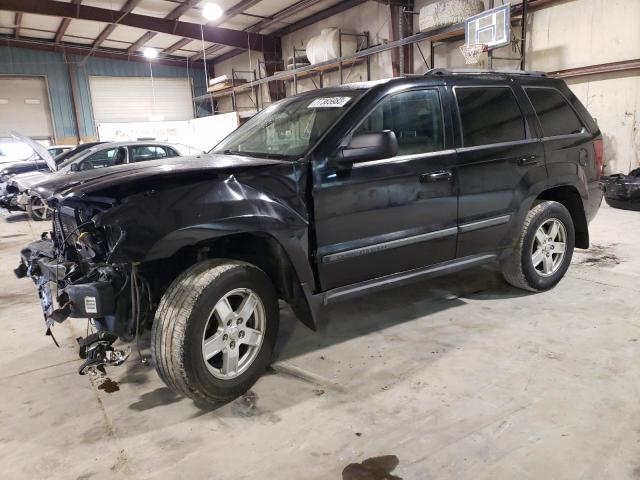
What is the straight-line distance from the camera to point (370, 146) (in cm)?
259

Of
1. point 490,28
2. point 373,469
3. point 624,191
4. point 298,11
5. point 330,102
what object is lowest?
point 373,469

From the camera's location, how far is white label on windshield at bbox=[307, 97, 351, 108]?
9.62ft

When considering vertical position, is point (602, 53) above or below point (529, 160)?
above

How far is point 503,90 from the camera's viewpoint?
350cm

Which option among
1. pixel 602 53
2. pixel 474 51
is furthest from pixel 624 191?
pixel 474 51

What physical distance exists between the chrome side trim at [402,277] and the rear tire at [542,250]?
273 millimetres

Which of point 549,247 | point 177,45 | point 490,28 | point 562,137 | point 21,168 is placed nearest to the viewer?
point 562,137

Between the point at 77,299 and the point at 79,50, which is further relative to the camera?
the point at 79,50

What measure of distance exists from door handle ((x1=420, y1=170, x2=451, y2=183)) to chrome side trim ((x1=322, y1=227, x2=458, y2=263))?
335 mm

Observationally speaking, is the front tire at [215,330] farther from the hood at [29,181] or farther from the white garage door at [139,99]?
the white garage door at [139,99]

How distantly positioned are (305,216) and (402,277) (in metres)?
0.85

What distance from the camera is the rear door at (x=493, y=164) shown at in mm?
3213

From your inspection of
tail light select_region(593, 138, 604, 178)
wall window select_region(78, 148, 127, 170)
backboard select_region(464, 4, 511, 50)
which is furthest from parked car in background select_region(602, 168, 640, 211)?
wall window select_region(78, 148, 127, 170)

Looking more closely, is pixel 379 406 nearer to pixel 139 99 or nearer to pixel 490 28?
pixel 490 28
